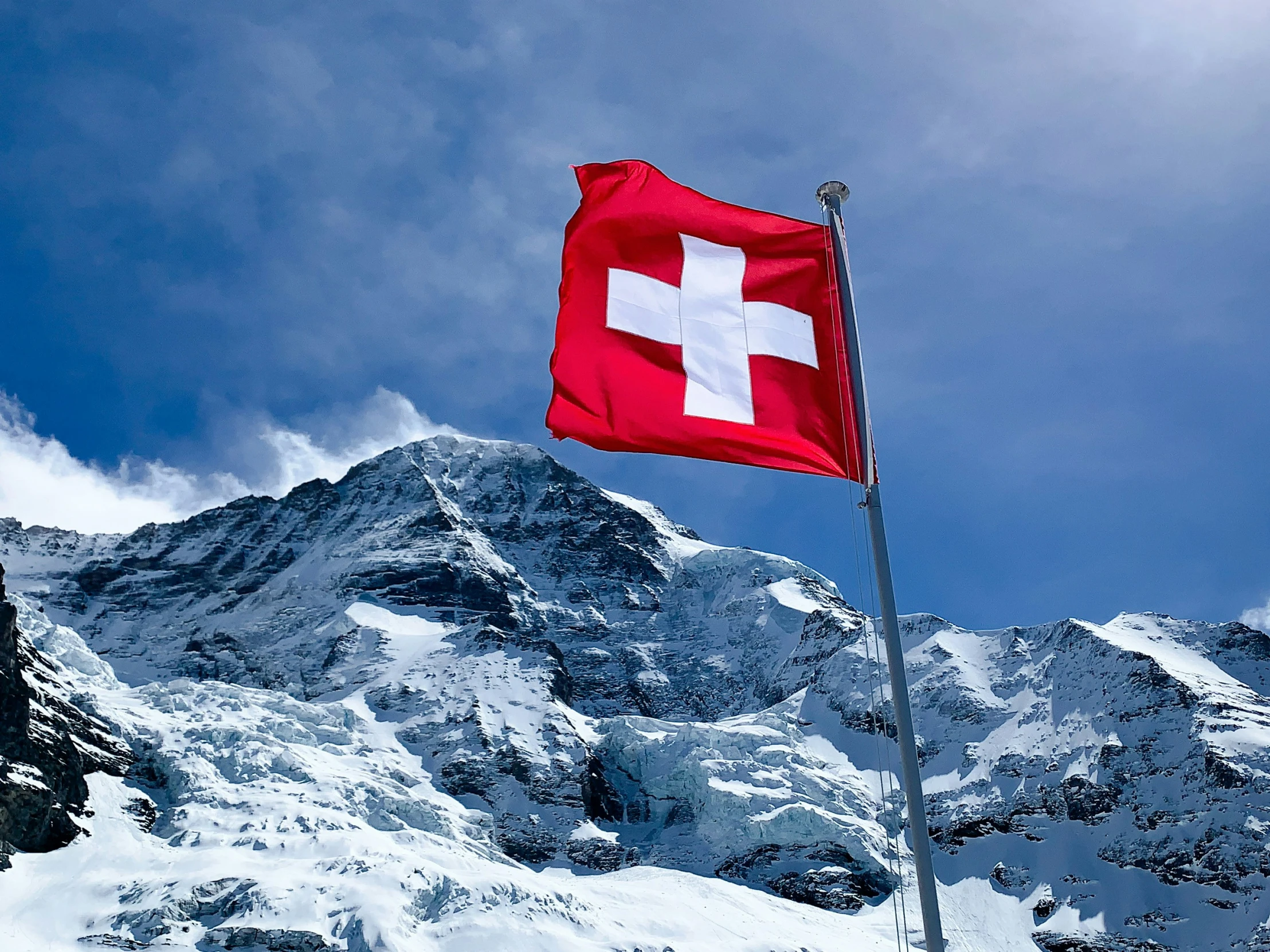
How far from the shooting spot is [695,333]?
1300cm

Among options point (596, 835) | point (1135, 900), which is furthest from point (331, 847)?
point (1135, 900)

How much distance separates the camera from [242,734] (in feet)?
447

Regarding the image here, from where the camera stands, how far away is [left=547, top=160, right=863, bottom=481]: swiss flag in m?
12.1

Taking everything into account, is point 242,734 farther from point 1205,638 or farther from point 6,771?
point 1205,638

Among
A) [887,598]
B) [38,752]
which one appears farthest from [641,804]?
[887,598]

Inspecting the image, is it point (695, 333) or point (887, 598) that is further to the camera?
point (695, 333)

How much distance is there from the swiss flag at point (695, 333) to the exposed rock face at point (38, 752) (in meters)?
110

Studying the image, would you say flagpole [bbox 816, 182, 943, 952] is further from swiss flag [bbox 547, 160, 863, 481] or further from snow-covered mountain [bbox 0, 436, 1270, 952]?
snow-covered mountain [bbox 0, 436, 1270, 952]

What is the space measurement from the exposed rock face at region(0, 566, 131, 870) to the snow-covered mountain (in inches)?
29.2

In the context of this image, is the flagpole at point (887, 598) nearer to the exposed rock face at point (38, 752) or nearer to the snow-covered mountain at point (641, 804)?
the snow-covered mountain at point (641, 804)

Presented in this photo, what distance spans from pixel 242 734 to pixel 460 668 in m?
51.8

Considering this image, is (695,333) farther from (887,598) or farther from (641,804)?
(641,804)

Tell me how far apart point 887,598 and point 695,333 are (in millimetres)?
4258

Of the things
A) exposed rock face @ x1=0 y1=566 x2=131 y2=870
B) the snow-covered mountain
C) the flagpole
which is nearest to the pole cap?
the flagpole
